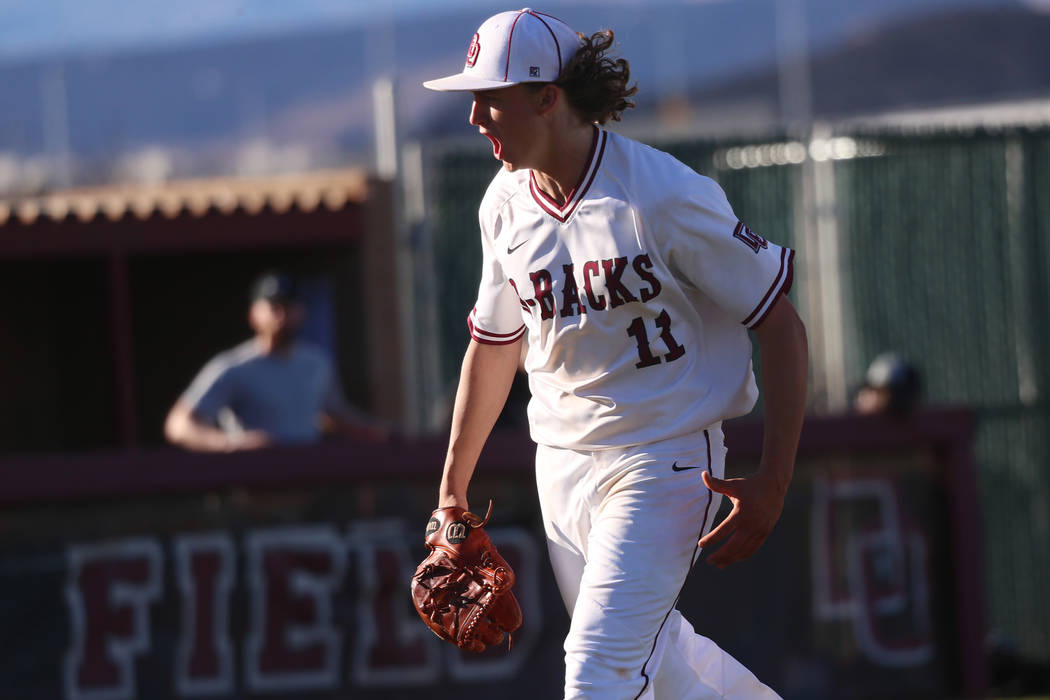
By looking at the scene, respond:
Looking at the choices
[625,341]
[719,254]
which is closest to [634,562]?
[625,341]

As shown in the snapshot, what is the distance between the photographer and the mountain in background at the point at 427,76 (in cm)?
2148

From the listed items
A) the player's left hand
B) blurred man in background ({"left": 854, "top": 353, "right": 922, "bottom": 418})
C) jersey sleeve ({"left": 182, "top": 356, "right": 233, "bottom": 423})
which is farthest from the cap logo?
blurred man in background ({"left": 854, "top": 353, "right": 922, "bottom": 418})

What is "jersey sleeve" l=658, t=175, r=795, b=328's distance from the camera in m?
3.55

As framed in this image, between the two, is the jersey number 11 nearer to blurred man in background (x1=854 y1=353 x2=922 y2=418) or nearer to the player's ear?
the player's ear

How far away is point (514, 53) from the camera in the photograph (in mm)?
3570

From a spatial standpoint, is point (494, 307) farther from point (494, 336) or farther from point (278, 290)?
point (278, 290)

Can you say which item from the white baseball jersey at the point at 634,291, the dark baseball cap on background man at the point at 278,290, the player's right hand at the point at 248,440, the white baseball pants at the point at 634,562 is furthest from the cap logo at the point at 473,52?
the dark baseball cap on background man at the point at 278,290

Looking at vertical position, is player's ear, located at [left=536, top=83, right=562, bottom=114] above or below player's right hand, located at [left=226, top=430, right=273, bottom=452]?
above

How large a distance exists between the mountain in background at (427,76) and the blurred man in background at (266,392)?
1081 cm

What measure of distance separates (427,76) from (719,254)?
2752 cm

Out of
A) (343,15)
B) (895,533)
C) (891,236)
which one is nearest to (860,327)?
(891,236)

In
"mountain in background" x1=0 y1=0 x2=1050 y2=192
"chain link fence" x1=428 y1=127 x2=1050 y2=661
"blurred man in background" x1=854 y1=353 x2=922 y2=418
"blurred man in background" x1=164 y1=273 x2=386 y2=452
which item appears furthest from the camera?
"mountain in background" x1=0 y1=0 x2=1050 y2=192

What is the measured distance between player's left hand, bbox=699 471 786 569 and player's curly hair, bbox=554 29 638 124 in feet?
3.02

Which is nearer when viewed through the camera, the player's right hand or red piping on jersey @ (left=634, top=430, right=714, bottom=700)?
red piping on jersey @ (left=634, top=430, right=714, bottom=700)
